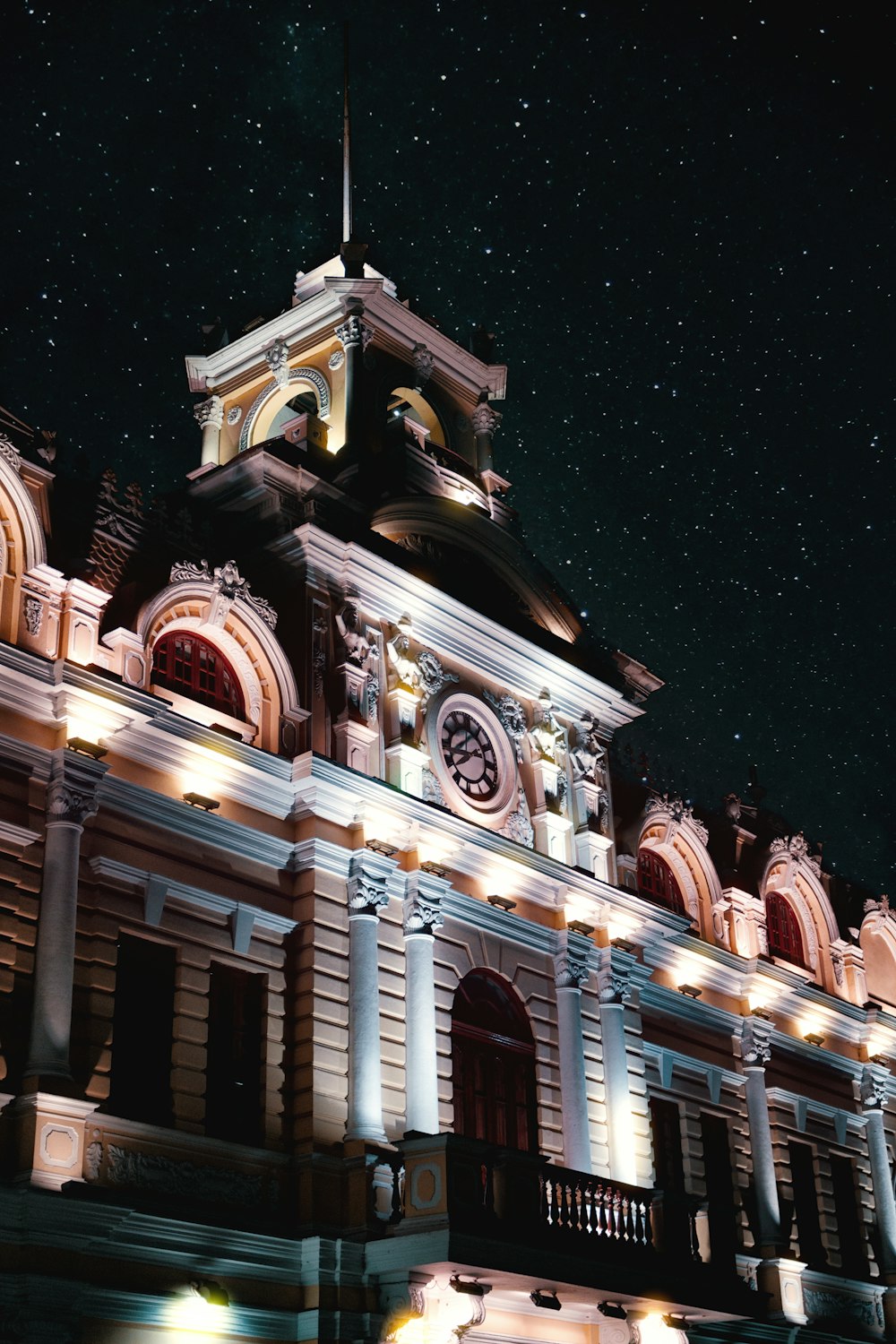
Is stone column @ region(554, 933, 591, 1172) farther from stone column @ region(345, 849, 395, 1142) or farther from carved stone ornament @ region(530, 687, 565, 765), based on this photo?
stone column @ region(345, 849, 395, 1142)

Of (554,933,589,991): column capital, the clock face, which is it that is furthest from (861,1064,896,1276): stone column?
the clock face

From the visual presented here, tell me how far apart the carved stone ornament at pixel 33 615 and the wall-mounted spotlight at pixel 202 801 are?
3.20 metres

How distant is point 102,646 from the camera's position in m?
24.2

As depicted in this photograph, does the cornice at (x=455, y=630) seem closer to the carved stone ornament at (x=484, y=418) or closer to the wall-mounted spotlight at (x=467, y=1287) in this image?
the carved stone ornament at (x=484, y=418)

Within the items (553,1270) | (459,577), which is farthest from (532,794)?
(553,1270)

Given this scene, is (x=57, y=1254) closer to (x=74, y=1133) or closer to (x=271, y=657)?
(x=74, y=1133)

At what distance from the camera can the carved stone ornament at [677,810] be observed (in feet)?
112

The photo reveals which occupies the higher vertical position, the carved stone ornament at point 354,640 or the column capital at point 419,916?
the carved stone ornament at point 354,640

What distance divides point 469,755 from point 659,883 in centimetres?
688

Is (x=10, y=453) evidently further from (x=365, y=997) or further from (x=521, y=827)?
Result: (x=521, y=827)

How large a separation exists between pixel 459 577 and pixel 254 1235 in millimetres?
12789

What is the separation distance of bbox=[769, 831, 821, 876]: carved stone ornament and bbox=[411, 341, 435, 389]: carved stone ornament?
12724 millimetres

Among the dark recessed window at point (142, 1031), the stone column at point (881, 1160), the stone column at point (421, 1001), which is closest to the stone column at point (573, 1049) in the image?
the stone column at point (421, 1001)

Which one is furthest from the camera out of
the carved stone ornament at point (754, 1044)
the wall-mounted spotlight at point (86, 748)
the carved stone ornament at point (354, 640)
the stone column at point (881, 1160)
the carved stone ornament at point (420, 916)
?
the stone column at point (881, 1160)
